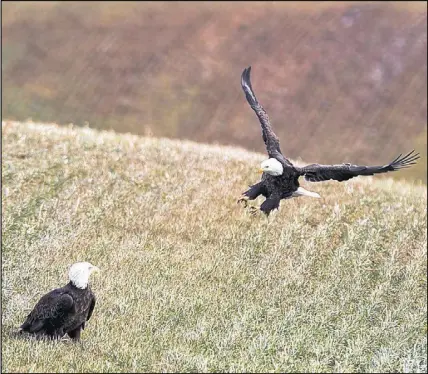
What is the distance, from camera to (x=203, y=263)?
47.2 feet

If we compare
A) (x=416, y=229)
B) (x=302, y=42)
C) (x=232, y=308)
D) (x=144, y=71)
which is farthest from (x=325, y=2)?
(x=232, y=308)

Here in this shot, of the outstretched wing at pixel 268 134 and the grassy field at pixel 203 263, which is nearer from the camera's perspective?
the grassy field at pixel 203 263

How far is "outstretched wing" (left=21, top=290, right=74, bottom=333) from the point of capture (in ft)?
33.4

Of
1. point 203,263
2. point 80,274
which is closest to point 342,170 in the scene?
point 203,263

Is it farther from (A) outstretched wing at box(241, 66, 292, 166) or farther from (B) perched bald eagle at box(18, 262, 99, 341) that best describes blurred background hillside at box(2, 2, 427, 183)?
(B) perched bald eagle at box(18, 262, 99, 341)

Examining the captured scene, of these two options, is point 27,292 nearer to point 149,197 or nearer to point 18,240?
point 18,240

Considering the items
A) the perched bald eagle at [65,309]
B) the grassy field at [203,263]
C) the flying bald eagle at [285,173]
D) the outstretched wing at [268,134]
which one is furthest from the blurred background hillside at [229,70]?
the perched bald eagle at [65,309]

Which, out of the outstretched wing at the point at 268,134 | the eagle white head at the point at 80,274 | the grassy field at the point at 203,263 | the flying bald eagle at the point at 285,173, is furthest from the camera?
the outstretched wing at the point at 268,134

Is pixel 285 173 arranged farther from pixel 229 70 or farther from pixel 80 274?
pixel 229 70

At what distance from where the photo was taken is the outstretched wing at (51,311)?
33.4 ft

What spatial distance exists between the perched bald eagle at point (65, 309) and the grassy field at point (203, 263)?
27 centimetres

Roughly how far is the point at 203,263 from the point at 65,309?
4500mm

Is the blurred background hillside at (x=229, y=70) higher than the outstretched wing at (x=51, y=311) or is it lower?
higher

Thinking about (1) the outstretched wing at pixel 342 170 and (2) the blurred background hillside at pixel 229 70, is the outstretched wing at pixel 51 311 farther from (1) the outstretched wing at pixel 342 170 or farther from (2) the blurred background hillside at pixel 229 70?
(2) the blurred background hillside at pixel 229 70
